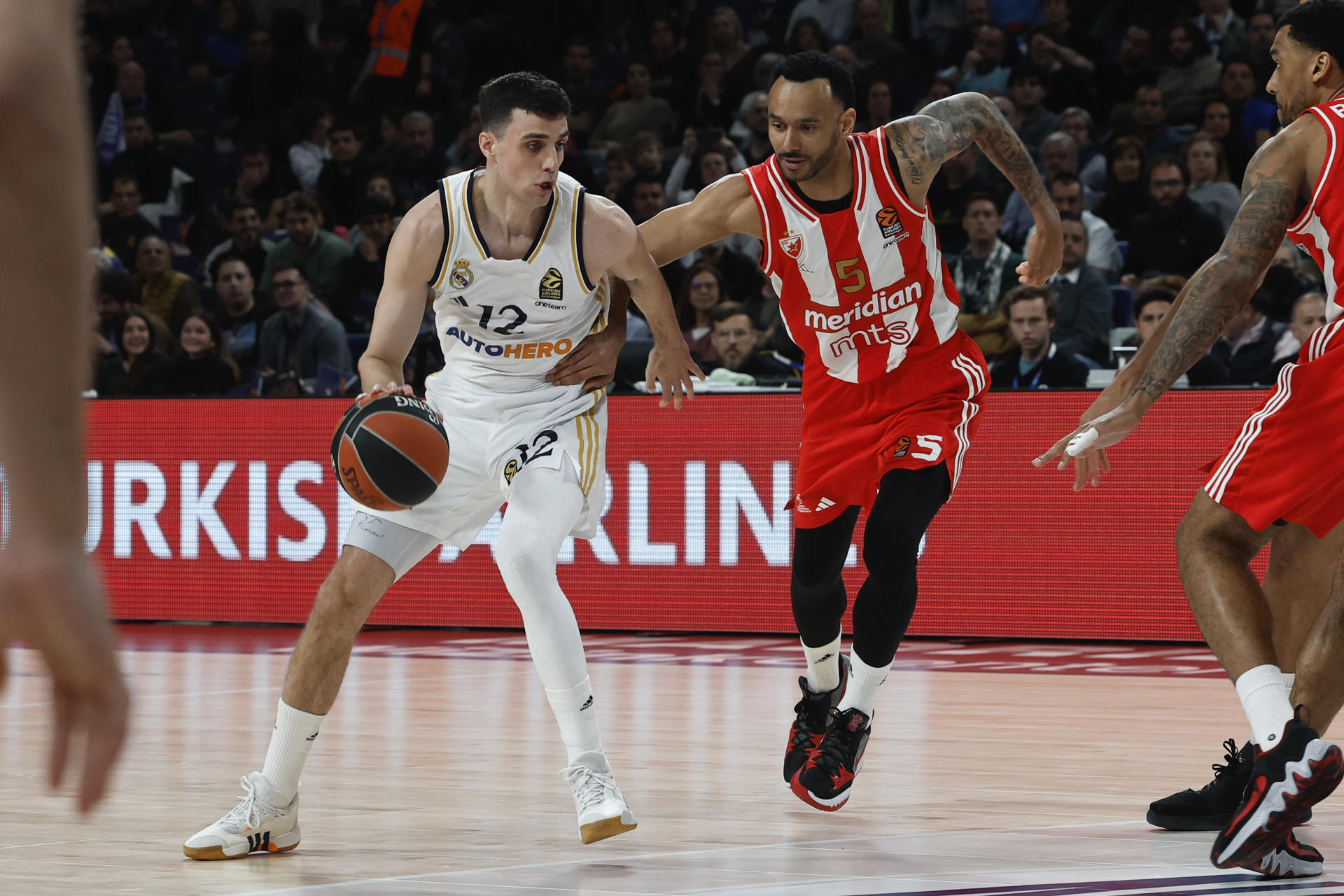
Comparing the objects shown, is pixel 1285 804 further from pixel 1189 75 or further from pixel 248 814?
pixel 1189 75

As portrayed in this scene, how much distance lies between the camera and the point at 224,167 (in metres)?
14.9

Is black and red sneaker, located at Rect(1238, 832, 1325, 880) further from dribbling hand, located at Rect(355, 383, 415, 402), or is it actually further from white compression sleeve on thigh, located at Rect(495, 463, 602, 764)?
dribbling hand, located at Rect(355, 383, 415, 402)

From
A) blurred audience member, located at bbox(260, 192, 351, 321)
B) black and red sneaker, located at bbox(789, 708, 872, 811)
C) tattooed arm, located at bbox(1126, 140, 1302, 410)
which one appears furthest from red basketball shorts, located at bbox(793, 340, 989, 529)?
blurred audience member, located at bbox(260, 192, 351, 321)

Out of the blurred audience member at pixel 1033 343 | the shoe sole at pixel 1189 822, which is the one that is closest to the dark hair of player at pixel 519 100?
the shoe sole at pixel 1189 822

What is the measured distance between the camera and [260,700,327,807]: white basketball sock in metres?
4.21

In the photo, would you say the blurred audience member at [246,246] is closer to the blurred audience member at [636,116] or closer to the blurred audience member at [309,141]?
the blurred audience member at [309,141]

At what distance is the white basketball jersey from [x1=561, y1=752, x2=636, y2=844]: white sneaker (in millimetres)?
1037

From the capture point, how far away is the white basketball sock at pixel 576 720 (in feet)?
13.8

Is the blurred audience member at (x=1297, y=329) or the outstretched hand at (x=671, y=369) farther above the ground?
the blurred audience member at (x=1297, y=329)

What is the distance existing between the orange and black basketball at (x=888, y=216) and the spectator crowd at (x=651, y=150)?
13.3 ft

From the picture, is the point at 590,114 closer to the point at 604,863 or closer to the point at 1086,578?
the point at 1086,578

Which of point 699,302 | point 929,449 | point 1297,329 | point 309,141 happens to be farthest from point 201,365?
point 929,449

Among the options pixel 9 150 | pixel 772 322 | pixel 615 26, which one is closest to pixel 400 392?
pixel 9 150

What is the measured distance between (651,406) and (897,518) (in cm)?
476
